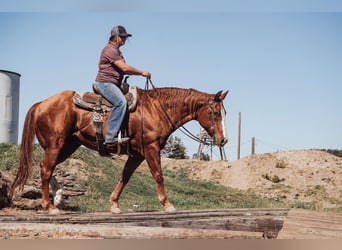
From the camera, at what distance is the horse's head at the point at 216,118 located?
5.86 meters

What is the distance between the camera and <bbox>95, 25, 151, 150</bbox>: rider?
5797mm

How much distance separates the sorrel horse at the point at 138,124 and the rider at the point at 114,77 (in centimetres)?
22

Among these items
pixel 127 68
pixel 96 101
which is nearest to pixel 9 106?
pixel 96 101

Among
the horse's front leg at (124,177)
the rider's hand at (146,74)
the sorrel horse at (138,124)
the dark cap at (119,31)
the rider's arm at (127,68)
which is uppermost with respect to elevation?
the dark cap at (119,31)

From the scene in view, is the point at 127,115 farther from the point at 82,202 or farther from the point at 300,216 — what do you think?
the point at 82,202

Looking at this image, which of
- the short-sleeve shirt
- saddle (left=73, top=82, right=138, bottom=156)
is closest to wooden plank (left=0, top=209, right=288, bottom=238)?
saddle (left=73, top=82, right=138, bottom=156)

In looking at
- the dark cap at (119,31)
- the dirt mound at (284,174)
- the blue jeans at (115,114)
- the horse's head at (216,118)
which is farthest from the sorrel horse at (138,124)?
the dirt mound at (284,174)

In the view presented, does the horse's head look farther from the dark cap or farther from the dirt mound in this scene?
the dirt mound

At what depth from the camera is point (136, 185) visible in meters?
11.0

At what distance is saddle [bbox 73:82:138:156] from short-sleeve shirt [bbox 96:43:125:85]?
13 cm

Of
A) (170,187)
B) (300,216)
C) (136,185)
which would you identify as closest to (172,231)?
(300,216)

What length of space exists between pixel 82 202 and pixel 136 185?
68.0 inches

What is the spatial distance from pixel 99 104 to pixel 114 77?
369 mm

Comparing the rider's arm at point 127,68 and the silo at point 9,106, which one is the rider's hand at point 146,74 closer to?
the rider's arm at point 127,68
